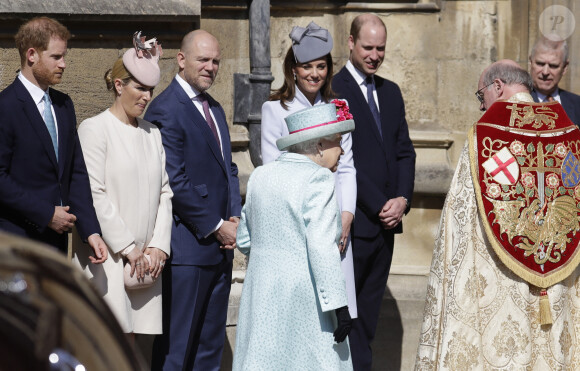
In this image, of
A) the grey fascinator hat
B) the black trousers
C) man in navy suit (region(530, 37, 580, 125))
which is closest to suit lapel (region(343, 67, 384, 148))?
the grey fascinator hat

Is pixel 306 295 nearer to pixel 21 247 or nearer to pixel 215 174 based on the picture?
pixel 215 174

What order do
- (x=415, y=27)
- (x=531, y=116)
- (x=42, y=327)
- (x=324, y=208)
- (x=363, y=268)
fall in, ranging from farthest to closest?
1. (x=415, y=27)
2. (x=363, y=268)
3. (x=531, y=116)
4. (x=324, y=208)
5. (x=42, y=327)

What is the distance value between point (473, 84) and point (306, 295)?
10.9 feet

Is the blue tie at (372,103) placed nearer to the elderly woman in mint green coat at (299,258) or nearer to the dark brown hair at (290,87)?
the dark brown hair at (290,87)

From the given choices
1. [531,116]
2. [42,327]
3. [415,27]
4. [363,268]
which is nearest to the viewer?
[42,327]

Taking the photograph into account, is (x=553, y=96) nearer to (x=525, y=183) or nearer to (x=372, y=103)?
(x=372, y=103)

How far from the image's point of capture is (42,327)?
1120mm

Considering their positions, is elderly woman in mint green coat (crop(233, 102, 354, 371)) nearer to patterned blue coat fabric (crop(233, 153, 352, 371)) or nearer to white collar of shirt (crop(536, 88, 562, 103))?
patterned blue coat fabric (crop(233, 153, 352, 371))

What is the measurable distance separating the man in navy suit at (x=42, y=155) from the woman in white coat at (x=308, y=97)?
3.52 ft

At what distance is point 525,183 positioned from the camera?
502 centimetres

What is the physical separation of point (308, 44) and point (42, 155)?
160 centimetres

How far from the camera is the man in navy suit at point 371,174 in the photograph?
5551 mm

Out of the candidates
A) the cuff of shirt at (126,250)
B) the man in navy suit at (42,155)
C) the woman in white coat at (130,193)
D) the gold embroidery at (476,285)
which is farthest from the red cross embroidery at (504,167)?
the man in navy suit at (42,155)

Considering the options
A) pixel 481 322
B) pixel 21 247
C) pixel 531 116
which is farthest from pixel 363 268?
pixel 21 247
